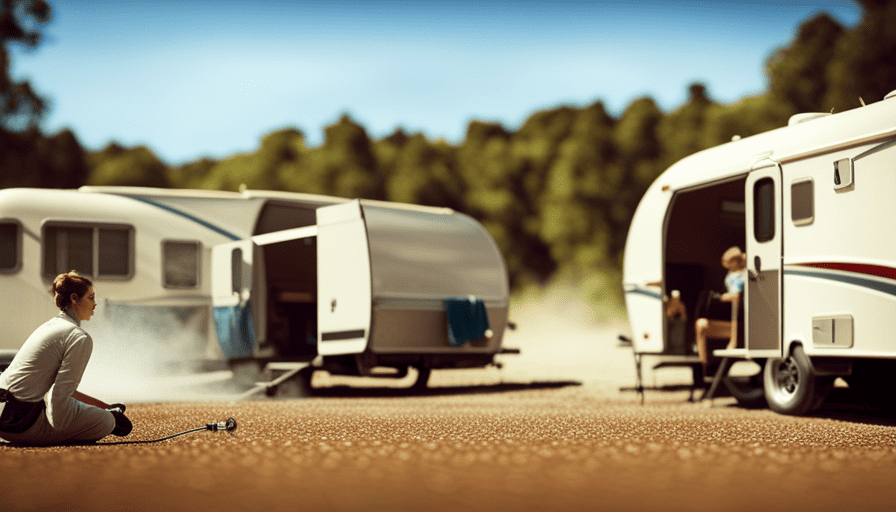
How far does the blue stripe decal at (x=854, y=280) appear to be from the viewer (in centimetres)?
834

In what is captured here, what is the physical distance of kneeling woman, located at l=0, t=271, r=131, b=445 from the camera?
6.01 m

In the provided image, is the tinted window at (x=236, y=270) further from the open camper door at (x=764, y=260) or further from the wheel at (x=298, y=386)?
the open camper door at (x=764, y=260)

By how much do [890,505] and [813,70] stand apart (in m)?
31.0

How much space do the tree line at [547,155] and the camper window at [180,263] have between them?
21281mm

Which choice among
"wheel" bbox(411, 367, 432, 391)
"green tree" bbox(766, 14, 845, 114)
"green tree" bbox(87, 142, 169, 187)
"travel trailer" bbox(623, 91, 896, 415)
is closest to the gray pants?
"travel trailer" bbox(623, 91, 896, 415)

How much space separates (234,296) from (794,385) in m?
7.27

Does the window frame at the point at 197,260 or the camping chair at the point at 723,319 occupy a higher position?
the window frame at the point at 197,260

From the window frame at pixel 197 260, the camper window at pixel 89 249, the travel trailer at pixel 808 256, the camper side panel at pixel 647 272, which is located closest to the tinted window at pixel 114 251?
the camper window at pixel 89 249

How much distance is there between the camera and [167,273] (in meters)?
13.4

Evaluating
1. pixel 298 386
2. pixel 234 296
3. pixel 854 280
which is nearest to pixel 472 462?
pixel 854 280

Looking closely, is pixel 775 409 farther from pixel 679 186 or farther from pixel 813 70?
pixel 813 70

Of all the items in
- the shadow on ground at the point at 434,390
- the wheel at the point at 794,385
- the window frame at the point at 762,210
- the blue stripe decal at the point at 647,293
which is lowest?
the shadow on ground at the point at 434,390

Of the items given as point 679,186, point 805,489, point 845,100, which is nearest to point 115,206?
point 679,186

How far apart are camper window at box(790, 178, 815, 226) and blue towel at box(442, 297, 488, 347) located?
481 centimetres
